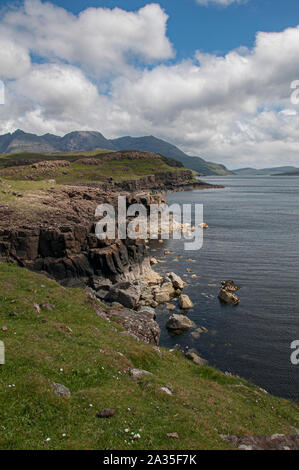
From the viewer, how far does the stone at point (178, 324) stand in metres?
38.1

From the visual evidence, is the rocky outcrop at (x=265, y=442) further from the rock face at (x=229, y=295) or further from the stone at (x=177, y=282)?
the stone at (x=177, y=282)

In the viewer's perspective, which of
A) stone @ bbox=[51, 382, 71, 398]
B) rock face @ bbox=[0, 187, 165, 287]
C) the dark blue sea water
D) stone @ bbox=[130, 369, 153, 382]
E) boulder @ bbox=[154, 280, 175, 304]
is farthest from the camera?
boulder @ bbox=[154, 280, 175, 304]

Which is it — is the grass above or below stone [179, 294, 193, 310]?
above

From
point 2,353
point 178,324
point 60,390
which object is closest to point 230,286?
point 178,324

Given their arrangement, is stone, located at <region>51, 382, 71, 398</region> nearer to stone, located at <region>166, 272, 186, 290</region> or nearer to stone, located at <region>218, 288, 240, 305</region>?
stone, located at <region>218, 288, 240, 305</region>

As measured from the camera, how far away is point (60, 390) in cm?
1491

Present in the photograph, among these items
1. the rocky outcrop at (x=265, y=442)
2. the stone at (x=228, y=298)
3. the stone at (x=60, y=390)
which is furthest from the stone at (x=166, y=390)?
the stone at (x=228, y=298)

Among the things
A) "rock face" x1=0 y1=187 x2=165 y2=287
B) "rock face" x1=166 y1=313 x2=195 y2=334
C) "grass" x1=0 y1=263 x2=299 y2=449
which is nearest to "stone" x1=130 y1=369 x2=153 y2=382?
"grass" x1=0 y1=263 x2=299 y2=449

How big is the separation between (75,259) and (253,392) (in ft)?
112

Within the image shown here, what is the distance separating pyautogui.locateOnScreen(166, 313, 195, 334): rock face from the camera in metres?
38.1

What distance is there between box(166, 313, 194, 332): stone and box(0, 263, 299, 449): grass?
1219cm

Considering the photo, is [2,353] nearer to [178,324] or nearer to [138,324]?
[138,324]

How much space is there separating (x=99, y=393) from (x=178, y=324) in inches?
937
